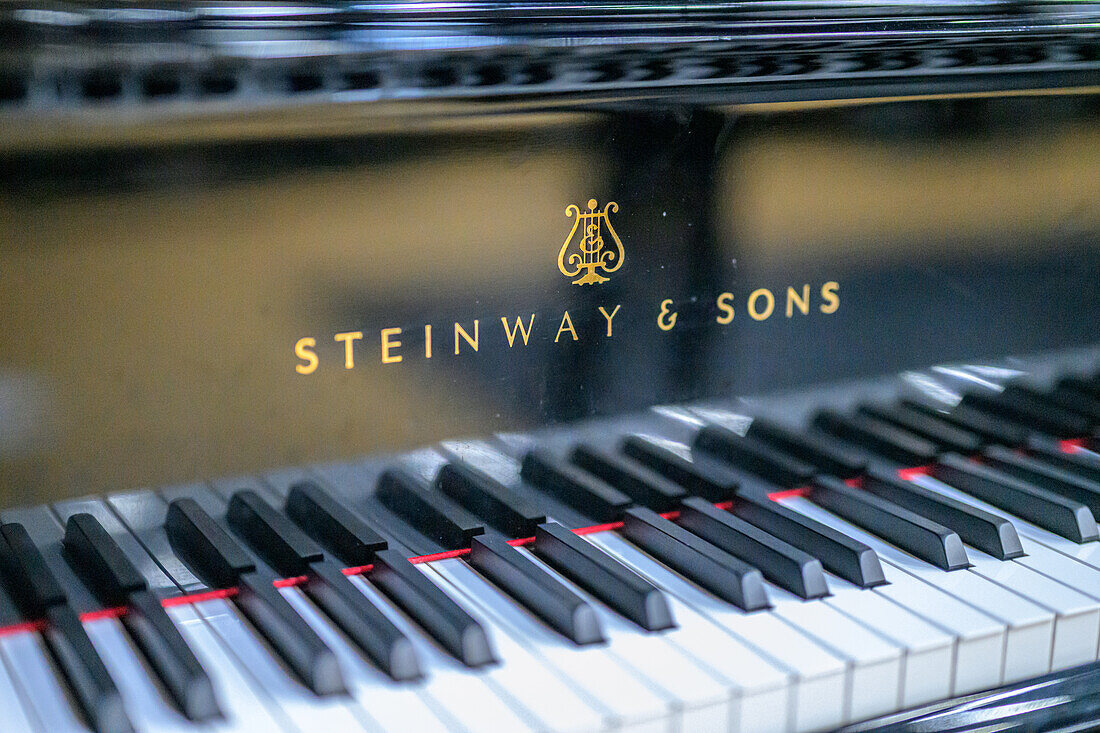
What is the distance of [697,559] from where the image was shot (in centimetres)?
130

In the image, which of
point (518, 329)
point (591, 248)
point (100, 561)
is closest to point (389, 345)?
point (518, 329)

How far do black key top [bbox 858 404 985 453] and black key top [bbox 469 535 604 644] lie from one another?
62 cm

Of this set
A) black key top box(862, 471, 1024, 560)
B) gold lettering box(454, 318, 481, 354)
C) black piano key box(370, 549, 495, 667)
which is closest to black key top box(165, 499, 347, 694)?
black piano key box(370, 549, 495, 667)

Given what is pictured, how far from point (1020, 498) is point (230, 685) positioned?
1.02 m

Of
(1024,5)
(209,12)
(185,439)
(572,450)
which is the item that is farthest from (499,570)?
(1024,5)

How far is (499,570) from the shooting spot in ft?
4.14

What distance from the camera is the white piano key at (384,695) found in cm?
100

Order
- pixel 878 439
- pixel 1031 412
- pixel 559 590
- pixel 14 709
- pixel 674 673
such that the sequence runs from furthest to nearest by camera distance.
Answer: pixel 1031 412 → pixel 878 439 → pixel 559 590 → pixel 674 673 → pixel 14 709

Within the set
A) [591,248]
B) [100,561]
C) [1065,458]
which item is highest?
[591,248]

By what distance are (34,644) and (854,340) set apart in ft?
3.52

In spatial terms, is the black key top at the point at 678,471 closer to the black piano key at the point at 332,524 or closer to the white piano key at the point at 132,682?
the black piano key at the point at 332,524

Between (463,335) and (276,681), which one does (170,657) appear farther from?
(463,335)

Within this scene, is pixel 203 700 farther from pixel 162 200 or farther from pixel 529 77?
pixel 529 77

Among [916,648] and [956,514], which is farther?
[956,514]
